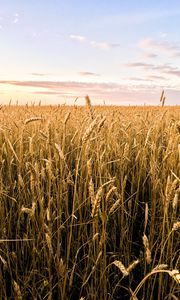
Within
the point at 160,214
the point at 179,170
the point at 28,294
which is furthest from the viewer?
the point at 179,170

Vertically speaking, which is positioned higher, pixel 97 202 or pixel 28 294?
pixel 97 202

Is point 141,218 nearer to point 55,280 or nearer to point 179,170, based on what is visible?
point 179,170

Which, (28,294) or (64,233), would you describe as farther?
Answer: (64,233)

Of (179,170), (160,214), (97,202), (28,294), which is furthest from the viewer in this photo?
(179,170)

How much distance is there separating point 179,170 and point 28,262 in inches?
39.4

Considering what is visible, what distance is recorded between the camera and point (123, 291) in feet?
5.39

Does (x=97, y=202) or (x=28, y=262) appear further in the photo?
(x=28, y=262)

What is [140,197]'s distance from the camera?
2158 mm

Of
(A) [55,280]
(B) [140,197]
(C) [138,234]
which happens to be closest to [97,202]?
(A) [55,280]

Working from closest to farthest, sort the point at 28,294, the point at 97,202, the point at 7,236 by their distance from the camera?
the point at 97,202 < the point at 28,294 < the point at 7,236

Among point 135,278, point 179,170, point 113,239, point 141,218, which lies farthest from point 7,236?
point 179,170

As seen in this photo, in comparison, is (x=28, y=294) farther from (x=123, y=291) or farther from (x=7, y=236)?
(x=123, y=291)

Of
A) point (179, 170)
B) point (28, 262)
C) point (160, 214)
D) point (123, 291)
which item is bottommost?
point (123, 291)

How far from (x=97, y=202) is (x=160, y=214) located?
3.33 feet
